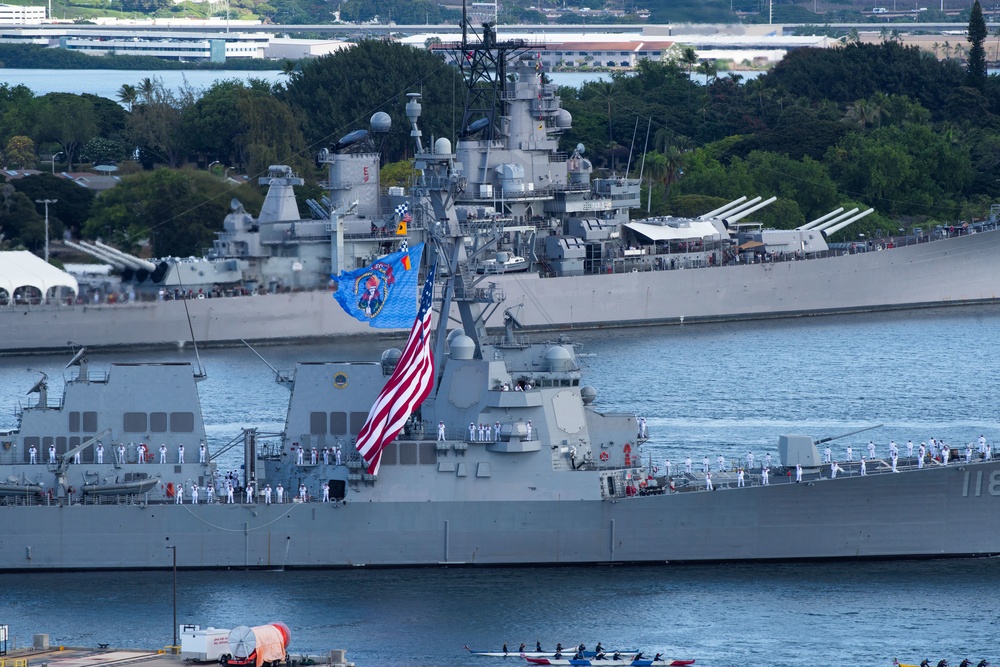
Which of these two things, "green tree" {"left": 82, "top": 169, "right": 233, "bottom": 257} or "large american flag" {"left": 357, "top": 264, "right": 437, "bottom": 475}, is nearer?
"large american flag" {"left": 357, "top": 264, "right": 437, "bottom": 475}

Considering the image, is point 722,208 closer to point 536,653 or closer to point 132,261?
point 132,261

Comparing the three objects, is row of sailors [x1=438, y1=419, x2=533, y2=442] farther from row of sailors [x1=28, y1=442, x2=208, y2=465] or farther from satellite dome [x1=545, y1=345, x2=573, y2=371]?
row of sailors [x1=28, y1=442, x2=208, y2=465]

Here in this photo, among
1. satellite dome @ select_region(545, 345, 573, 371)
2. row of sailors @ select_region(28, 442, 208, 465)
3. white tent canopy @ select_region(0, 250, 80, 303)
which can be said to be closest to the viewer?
satellite dome @ select_region(545, 345, 573, 371)

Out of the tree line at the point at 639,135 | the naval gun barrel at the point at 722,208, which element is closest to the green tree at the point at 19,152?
the tree line at the point at 639,135

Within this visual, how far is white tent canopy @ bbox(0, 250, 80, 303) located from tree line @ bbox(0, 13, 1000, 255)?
398 inches

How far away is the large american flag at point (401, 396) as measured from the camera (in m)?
34.8

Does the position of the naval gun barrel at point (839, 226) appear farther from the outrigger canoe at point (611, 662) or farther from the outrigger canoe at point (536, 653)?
Result: the outrigger canoe at point (611, 662)

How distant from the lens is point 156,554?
3588cm

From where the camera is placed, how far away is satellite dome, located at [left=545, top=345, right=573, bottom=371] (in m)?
36.0

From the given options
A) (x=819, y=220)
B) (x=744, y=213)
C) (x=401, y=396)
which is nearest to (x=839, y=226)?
(x=819, y=220)

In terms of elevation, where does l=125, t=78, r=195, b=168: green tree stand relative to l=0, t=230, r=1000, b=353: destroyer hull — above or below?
above

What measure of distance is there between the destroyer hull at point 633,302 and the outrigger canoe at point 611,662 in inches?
1368

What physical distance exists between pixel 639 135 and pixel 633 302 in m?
36.3

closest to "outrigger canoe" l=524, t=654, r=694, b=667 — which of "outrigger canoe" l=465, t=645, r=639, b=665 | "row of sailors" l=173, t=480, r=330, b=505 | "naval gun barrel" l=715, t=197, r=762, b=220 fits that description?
"outrigger canoe" l=465, t=645, r=639, b=665
